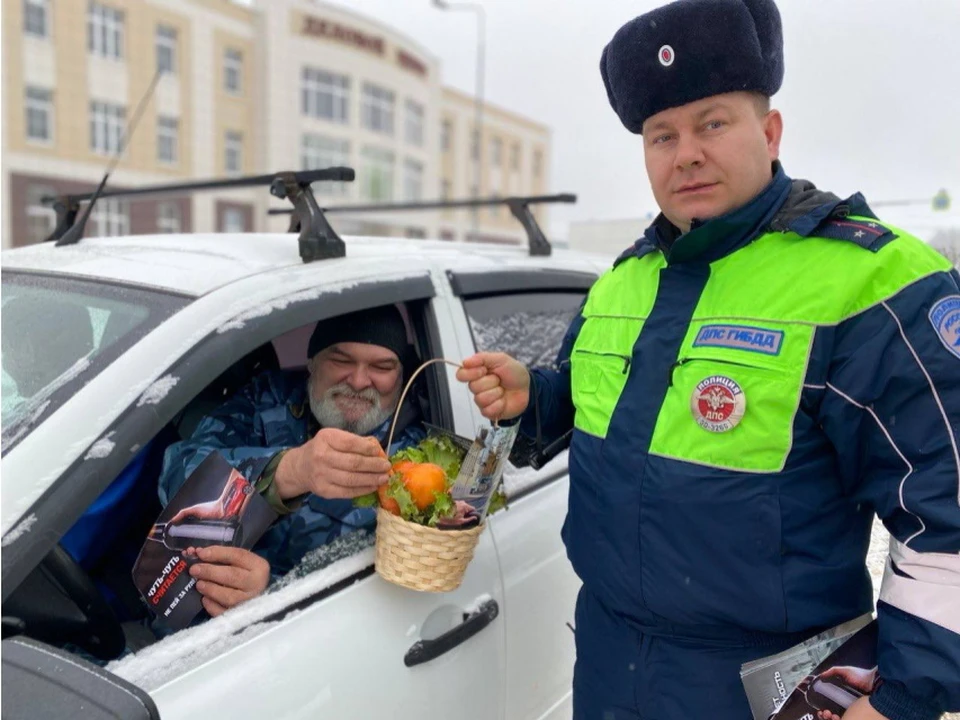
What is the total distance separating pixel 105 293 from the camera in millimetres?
1579

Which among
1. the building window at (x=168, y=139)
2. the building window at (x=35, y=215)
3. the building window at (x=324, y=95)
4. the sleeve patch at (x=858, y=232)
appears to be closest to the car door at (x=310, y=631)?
the sleeve patch at (x=858, y=232)

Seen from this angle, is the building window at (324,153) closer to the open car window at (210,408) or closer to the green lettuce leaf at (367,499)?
the open car window at (210,408)

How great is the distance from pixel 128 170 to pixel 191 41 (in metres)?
5.53

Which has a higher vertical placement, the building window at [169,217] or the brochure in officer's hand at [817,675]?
the building window at [169,217]

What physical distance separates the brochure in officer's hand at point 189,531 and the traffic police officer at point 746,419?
26.7 inches

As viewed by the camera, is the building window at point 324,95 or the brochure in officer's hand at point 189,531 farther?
the building window at point 324,95

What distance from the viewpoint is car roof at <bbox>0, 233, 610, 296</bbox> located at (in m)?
1.57

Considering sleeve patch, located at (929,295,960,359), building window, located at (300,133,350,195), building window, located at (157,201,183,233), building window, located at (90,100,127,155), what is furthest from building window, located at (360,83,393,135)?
sleeve patch, located at (929,295,960,359)

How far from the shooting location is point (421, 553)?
4.65 feet

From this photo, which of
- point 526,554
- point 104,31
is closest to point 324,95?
point 104,31

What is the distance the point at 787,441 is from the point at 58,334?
1413mm

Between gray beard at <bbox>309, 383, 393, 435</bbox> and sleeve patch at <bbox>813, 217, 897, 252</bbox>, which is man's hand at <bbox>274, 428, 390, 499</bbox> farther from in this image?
sleeve patch at <bbox>813, 217, 897, 252</bbox>

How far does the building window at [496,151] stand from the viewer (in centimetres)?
4272

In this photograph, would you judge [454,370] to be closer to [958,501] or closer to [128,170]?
[958,501]
